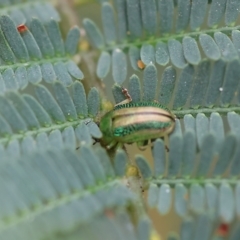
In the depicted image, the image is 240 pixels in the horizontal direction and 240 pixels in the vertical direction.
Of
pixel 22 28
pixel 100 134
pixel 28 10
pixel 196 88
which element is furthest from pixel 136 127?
pixel 28 10

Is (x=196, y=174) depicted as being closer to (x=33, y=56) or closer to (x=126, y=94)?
(x=126, y=94)

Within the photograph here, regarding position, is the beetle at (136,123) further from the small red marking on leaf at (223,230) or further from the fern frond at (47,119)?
the small red marking on leaf at (223,230)

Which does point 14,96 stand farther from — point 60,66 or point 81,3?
point 81,3

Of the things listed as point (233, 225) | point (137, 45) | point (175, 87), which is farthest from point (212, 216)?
point (137, 45)

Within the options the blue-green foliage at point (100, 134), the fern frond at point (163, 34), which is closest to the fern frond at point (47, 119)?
the blue-green foliage at point (100, 134)

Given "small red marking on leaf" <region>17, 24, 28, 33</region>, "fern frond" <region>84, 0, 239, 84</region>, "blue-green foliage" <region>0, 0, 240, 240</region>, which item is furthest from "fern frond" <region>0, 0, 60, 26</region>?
"fern frond" <region>84, 0, 239, 84</region>
